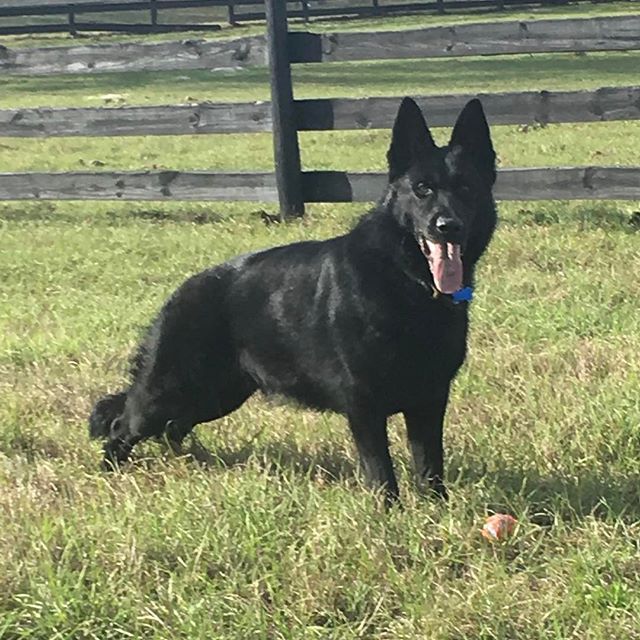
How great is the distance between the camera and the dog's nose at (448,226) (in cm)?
350

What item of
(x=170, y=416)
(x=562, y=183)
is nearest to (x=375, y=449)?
(x=170, y=416)

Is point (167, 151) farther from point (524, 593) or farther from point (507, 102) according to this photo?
point (524, 593)

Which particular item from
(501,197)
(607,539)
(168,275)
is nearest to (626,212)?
(501,197)

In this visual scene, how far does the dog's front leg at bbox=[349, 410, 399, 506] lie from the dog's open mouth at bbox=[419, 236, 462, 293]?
1.52 feet

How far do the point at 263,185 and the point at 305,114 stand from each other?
0.65 meters

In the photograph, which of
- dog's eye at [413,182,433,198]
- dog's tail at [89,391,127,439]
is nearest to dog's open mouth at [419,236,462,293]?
dog's eye at [413,182,433,198]

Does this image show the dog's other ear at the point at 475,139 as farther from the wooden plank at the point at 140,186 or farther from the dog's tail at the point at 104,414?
the wooden plank at the point at 140,186

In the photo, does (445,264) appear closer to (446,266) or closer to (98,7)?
(446,266)

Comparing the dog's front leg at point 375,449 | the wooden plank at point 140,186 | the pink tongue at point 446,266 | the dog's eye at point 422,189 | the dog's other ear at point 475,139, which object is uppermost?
the dog's other ear at point 475,139

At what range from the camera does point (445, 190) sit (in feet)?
12.0

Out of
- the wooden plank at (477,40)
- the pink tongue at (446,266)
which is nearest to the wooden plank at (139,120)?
the wooden plank at (477,40)

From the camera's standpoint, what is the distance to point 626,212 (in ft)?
27.6

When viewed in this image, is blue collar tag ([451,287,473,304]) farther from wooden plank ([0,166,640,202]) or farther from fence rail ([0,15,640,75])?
fence rail ([0,15,640,75])

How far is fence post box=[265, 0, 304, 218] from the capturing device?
8.86 meters
